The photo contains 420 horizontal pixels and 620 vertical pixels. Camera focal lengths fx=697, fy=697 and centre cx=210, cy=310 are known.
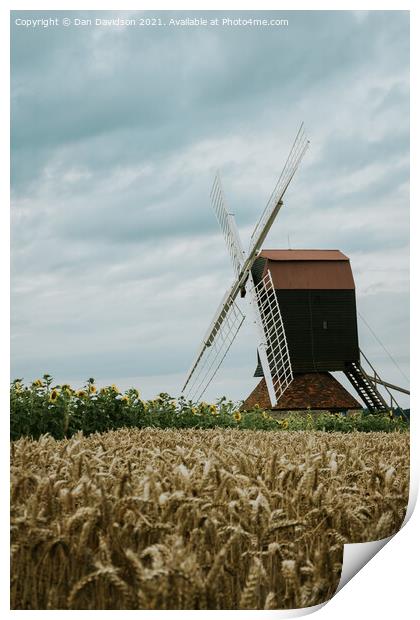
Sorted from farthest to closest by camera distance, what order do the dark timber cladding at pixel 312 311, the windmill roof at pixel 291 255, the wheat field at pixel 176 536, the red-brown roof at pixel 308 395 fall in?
the dark timber cladding at pixel 312 311 → the red-brown roof at pixel 308 395 → the windmill roof at pixel 291 255 → the wheat field at pixel 176 536

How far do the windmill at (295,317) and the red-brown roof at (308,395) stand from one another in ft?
0.06

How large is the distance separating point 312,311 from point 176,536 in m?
10.6

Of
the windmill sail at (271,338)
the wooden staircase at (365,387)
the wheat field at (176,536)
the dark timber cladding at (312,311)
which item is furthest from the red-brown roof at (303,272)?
the wheat field at (176,536)

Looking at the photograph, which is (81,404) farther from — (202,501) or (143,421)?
(202,501)

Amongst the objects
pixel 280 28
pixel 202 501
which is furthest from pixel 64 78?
pixel 202 501

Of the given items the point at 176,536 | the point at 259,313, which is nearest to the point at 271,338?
the point at 259,313

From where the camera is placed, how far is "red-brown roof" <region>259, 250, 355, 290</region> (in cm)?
1206

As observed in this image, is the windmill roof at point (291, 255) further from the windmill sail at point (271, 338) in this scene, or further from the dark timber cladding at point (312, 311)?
the windmill sail at point (271, 338)

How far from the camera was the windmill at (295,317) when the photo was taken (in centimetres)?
1227

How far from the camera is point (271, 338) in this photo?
12.4m

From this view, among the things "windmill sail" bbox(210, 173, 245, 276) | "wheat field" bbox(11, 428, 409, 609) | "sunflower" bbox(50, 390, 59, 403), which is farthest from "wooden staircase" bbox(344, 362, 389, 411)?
"wheat field" bbox(11, 428, 409, 609)

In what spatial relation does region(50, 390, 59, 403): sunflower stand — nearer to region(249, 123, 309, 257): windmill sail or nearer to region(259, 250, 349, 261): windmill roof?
region(249, 123, 309, 257): windmill sail
